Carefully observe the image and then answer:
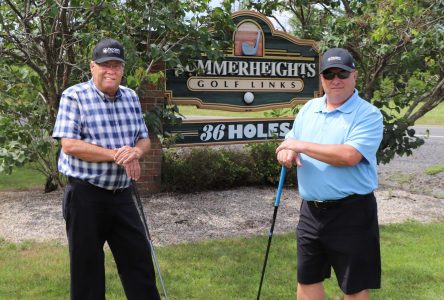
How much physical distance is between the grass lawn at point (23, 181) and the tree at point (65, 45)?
7.18 ft

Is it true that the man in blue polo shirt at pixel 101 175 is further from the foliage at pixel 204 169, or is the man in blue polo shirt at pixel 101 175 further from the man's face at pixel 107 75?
the foliage at pixel 204 169

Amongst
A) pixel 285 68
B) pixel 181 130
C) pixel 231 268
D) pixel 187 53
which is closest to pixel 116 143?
pixel 231 268

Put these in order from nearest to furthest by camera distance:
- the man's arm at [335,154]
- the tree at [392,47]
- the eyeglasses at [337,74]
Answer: the man's arm at [335,154], the eyeglasses at [337,74], the tree at [392,47]

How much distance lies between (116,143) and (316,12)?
6.61 m

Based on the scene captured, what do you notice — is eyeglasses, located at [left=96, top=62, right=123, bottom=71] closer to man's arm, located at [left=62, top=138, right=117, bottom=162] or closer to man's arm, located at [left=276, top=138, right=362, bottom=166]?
man's arm, located at [left=62, top=138, right=117, bottom=162]

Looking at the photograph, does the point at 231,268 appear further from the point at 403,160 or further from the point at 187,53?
the point at 403,160

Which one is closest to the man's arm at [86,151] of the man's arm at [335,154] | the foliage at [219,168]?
the man's arm at [335,154]

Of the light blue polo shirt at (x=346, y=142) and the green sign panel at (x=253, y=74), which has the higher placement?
the green sign panel at (x=253, y=74)

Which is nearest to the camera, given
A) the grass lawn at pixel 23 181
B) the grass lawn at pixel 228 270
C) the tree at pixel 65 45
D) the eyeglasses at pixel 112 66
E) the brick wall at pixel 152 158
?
the eyeglasses at pixel 112 66

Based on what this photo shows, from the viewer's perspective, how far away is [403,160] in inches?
509

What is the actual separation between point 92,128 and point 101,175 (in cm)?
28

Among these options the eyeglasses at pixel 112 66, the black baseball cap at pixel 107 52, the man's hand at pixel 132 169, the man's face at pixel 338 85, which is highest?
the black baseball cap at pixel 107 52

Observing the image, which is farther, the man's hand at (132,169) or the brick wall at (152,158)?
the brick wall at (152,158)

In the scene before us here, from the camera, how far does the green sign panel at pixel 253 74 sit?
770 cm
